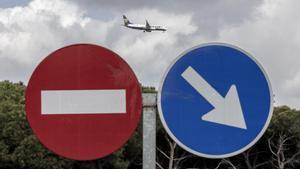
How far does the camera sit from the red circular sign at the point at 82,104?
2.32 meters

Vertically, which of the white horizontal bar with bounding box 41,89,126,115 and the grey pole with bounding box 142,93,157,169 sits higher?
the white horizontal bar with bounding box 41,89,126,115

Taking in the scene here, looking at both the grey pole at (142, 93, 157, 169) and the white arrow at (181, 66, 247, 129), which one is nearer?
the grey pole at (142, 93, 157, 169)

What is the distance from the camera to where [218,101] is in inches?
92.7

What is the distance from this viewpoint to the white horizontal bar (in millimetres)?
2328

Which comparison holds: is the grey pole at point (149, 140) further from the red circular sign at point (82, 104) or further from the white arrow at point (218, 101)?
the white arrow at point (218, 101)

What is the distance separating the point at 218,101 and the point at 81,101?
0.53m

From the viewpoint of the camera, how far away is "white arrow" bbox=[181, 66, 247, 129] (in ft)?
7.72

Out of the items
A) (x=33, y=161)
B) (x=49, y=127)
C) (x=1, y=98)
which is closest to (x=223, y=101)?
(x=49, y=127)

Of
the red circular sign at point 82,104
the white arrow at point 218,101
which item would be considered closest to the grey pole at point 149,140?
the red circular sign at point 82,104

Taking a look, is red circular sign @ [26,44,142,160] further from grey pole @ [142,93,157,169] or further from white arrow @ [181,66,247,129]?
white arrow @ [181,66,247,129]

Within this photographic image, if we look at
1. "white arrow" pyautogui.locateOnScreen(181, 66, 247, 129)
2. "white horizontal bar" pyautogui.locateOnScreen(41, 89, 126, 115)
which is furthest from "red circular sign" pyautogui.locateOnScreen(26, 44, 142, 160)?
"white arrow" pyautogui.locateOnScreen(181, 66, 247, 129)

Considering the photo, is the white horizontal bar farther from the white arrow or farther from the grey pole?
the white arrow

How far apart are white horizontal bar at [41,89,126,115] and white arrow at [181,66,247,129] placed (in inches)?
10.9

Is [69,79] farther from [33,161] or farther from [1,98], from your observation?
[1,98]
